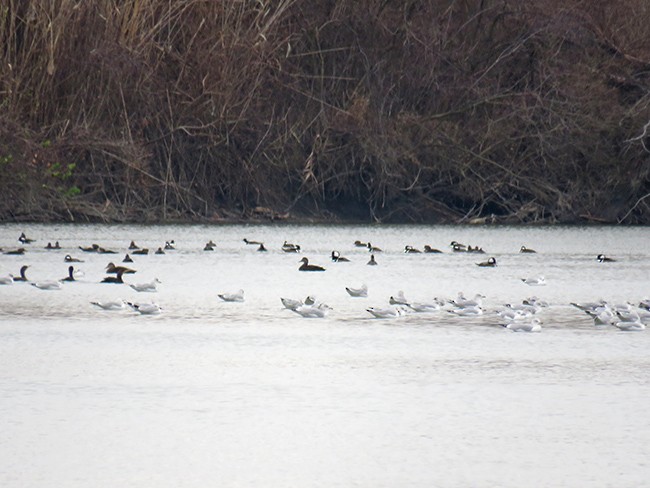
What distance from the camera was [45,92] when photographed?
35469 millimetres

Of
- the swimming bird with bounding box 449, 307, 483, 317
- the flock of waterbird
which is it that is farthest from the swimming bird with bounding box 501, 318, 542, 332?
the swimming bird with bounding box 449, 307, 483, 317

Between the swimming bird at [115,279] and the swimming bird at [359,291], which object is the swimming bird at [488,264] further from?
the swimming bird at [115,279]

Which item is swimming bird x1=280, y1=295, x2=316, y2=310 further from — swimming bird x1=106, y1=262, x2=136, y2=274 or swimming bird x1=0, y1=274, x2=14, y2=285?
swimming bird x1=0, y1=274, x2=14, y2=285

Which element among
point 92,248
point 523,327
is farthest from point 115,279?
point 523,327

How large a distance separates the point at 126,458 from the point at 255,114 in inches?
1147

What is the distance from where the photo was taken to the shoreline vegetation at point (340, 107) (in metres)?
35.9

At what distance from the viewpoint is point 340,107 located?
3934 cm

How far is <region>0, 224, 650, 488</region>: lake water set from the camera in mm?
9070

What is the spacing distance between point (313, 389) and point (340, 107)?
2785 centimetres

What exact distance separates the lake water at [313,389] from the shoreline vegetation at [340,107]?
45.2 ft

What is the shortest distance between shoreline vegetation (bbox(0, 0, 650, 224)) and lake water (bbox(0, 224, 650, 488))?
13.8m

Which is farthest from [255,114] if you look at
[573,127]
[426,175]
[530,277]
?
[530,277]

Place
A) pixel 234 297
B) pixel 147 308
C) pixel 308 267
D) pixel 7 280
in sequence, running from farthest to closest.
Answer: pixel 308 267 → pixel 7 280 → pixel 234 297 → pixel 147 308

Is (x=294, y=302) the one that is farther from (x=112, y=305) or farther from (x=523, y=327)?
(x=523, y=327)
